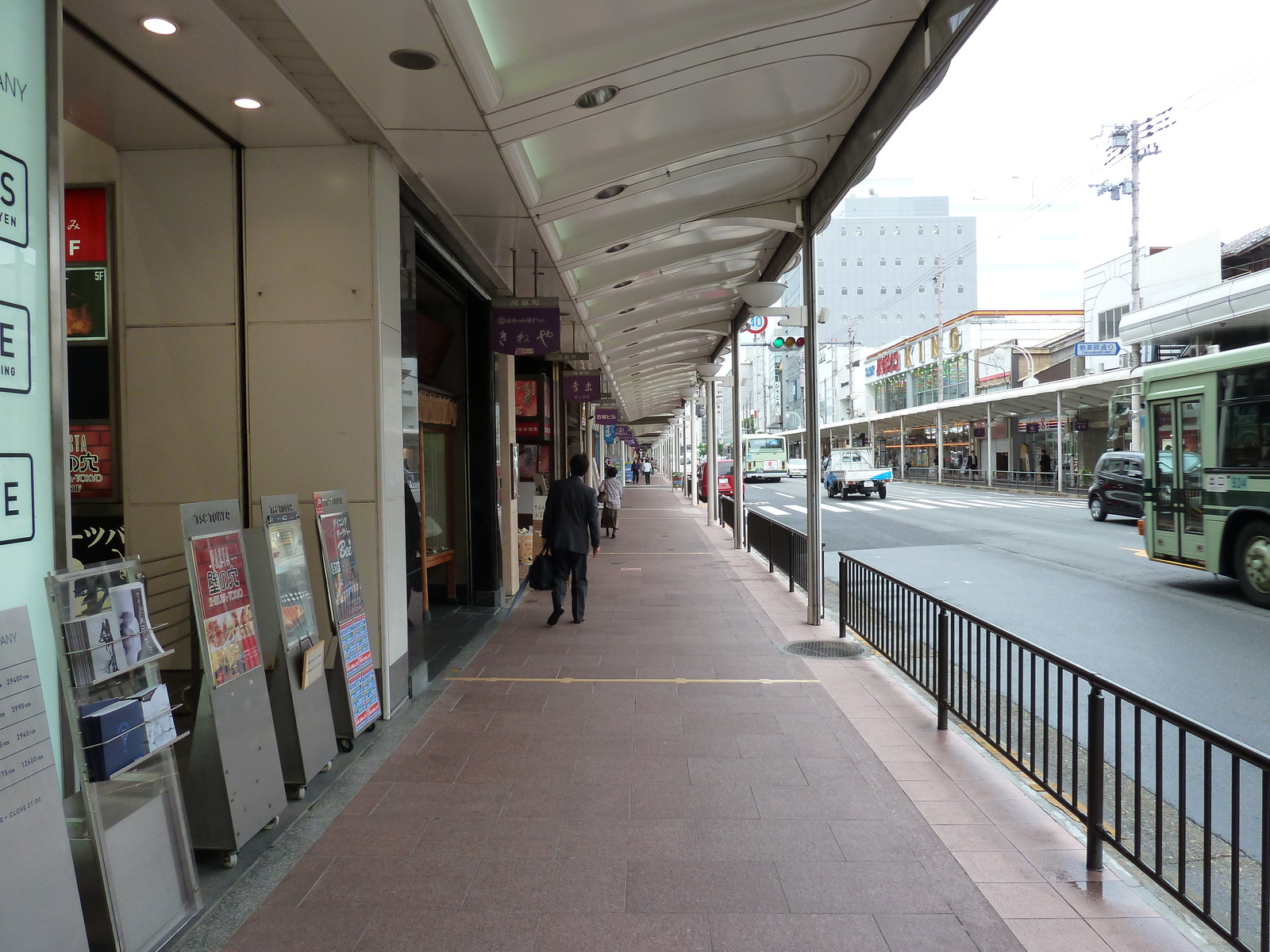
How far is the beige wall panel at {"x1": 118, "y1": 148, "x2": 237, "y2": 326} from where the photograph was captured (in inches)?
196

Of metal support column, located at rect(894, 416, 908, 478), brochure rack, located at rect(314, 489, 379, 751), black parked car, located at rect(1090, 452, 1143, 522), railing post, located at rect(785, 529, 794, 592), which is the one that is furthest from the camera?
metal support column, located at rect(894, 416, 908, 478)

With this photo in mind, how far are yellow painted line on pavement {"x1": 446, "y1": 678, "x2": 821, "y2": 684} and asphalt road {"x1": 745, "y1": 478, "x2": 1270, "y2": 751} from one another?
2547 mm

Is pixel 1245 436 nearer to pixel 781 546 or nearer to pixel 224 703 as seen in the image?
pixel 781 546

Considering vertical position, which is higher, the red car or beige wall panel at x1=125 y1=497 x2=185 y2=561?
beige wall panel at x1=125 y1=497 x2=185 y2=561

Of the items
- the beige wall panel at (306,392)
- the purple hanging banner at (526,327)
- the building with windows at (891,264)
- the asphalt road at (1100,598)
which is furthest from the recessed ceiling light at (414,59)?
the building with windows at (891,264)

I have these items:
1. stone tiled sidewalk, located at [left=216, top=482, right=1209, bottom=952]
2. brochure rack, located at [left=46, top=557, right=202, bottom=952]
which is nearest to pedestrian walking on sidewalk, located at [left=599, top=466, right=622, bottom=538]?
stone tiled sidewalk, located at [left=216, top=482, right=1209, bottom=952]

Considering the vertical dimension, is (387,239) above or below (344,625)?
above

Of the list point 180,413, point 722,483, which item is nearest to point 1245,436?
point 180,413

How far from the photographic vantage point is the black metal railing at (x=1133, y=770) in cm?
276

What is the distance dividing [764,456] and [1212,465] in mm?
38583

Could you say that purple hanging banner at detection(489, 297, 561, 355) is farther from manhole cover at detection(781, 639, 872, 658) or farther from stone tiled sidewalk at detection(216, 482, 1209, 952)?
manhole cover at detection(781, 639, 872, 658)

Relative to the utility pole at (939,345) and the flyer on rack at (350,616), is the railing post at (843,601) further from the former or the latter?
the utility pole at (939,345)

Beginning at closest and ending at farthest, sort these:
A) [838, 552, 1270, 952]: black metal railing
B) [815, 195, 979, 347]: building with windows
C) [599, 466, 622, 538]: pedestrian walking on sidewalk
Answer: [838, 552, 1270, 952]: black metal railing
[599, 466, 622, 538]: pedestrian walking on sidewalk
[815, 195, 979, 347]: building with windows

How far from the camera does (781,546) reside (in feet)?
36.9
